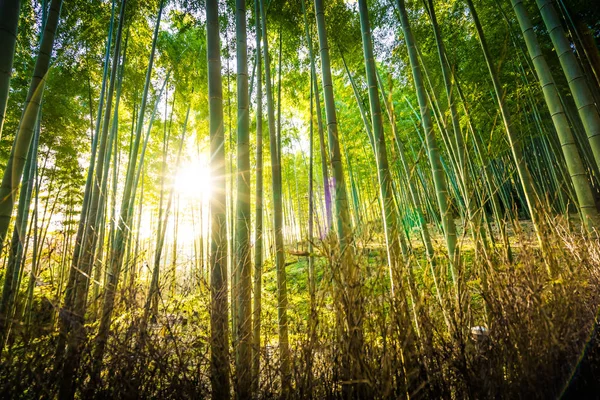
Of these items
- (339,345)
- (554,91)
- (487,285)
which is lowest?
(339,345)

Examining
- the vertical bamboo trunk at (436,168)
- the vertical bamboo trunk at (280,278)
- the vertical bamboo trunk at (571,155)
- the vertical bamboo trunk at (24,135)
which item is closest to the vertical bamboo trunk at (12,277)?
the vertical bamboo trunk at (24,135)

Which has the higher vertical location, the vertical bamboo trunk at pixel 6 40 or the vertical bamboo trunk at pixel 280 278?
the vertical bamboo trunk at pixel 6 40

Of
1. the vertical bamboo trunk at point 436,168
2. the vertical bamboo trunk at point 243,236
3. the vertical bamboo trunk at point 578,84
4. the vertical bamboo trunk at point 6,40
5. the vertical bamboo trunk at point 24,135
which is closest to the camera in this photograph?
the vertical bamboo trunk at point 6,40

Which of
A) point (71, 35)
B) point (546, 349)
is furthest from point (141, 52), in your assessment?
point (546, 349)

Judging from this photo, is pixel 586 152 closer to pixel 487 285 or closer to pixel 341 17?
pixel 341 17

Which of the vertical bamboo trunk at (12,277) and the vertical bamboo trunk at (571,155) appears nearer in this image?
the vertical bamboo trunk at (12,277)

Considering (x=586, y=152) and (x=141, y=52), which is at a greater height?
(x=141, y=52)

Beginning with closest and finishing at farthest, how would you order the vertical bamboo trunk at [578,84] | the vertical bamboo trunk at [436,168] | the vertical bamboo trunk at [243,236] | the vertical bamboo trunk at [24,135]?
the vertical bamboo trunk at [24,135] → the vertical bamboo trunk at [243,236] → the vertical bamboo trunk at [436,168] → the vertical bamboo trunk at [578,84]

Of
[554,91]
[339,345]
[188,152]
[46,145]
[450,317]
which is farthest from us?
[188,152]

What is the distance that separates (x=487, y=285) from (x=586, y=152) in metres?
4.92

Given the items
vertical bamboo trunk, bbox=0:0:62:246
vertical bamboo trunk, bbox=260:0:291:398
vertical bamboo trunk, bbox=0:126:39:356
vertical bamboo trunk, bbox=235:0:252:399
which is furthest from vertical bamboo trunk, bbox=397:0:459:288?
vertical bamboo trunk, bbox=0:0:62:246

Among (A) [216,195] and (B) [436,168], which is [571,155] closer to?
(B) [436,168]

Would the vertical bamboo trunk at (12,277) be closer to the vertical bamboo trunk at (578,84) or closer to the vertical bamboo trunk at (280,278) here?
the vertical bamboo trunk at (280,278)

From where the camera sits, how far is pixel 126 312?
131 centimetres
